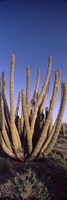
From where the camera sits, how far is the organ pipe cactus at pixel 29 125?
1051cm

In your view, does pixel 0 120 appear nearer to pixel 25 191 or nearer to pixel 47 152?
pixel 47 152

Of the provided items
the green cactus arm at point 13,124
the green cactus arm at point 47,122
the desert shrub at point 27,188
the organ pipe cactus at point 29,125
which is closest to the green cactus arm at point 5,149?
the organ pipe cactus at point 29,125

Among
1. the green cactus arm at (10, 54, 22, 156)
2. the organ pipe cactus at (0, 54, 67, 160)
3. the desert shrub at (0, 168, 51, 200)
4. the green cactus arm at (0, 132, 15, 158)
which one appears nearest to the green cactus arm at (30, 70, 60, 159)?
the organ pipe cactus at (0, 54, 67, 160)

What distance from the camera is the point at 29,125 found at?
11.1 meters

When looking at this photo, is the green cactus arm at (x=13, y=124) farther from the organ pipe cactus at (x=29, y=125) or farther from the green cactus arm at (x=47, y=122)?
the green cactus arm at (x=47, y=122)

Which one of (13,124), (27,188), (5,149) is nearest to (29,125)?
(13,124)

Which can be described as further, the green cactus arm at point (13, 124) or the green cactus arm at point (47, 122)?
the green cactus arm at point (47, 122)

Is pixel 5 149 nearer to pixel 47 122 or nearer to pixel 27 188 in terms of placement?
pixel 47 122

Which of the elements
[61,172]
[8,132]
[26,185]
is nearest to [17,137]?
[8,132]

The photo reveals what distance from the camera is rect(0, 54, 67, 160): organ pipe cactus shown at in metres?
10.5

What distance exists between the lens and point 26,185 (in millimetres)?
6867

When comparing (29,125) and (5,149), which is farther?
(29,125)

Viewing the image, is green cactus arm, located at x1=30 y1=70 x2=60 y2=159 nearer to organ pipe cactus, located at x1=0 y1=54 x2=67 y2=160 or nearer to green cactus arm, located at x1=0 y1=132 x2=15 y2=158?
organ pipe cactus, located at x1=0 y1=54 x2=67 y2=160

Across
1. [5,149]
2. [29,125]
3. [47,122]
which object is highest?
[47,122]
